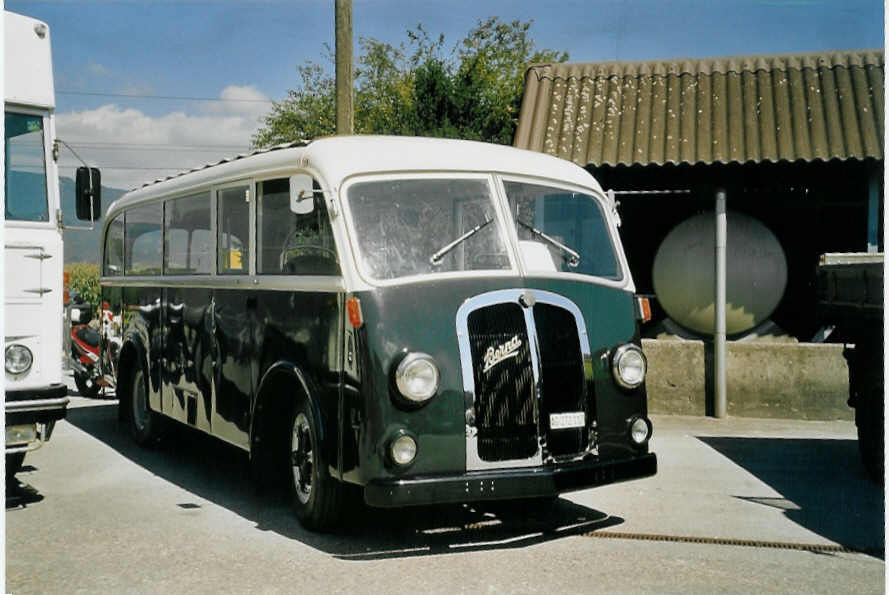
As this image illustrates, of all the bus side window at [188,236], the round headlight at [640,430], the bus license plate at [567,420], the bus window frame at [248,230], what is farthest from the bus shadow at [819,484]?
the bus side window at [188,236]

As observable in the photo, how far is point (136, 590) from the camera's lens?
5.14 meters

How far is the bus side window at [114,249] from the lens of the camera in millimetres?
10547

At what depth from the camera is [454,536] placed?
6.28 metres

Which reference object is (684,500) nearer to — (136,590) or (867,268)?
(867,268)

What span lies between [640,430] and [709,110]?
7780 millimetres

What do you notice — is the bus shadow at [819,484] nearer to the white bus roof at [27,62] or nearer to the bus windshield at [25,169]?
the bus windshield at [25,169]

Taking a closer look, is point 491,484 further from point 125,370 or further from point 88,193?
point 125,370

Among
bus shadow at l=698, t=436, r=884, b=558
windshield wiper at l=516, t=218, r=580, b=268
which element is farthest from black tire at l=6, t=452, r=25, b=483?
bus shadow at l=698, t=436, r=884, b=558

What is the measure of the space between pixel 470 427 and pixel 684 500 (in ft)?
7.84

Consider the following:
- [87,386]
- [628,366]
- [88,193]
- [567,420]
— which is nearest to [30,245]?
[88,193]

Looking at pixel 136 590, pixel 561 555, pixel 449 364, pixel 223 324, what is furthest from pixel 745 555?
pixel 223 324

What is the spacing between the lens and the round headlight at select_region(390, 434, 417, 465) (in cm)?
563

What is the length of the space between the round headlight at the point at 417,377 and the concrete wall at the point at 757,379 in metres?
6.58

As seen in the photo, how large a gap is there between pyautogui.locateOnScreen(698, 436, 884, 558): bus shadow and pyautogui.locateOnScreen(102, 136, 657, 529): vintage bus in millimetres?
1340
